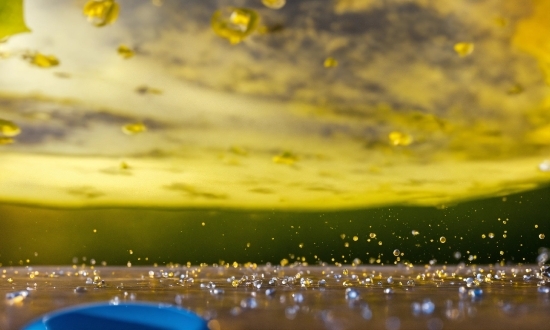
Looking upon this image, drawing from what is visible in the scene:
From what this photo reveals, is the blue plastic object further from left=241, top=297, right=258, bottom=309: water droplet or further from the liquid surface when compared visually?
the liquid surface

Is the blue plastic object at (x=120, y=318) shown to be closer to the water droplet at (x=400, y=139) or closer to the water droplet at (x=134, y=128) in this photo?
the water droplet at (x=134, y=128)

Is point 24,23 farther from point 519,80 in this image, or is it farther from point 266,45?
point 519,80

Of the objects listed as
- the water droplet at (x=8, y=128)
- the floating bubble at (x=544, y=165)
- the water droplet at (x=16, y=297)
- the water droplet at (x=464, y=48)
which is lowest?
the water droplet at (x=16, y=297)

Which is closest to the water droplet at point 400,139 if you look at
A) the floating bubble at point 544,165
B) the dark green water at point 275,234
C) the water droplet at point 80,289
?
the dark green water at point 275,234

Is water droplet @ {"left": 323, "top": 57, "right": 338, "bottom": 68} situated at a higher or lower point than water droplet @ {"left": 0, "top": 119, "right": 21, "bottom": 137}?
higher

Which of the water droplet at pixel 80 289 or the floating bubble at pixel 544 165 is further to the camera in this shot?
the floating bubble at pixel 544 165

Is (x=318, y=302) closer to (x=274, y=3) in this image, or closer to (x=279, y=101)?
(x=279, y=101)

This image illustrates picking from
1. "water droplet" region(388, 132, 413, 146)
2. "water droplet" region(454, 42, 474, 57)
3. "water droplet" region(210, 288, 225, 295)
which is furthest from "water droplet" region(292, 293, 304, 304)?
"water droplet" region(454, 42, 474, 57)
